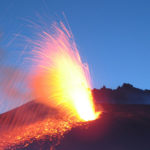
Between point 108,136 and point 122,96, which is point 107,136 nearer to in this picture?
point 108,136

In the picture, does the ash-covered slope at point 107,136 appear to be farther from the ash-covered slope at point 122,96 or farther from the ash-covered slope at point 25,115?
the ash-covered slope at point 122,96

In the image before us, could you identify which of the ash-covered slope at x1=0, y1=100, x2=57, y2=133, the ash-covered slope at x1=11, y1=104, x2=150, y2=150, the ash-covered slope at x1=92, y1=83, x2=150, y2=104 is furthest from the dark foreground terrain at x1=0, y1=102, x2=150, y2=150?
the ash-covered slope at x1=92, y1=83, x2=150, y2=104

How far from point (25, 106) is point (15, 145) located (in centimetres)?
1712

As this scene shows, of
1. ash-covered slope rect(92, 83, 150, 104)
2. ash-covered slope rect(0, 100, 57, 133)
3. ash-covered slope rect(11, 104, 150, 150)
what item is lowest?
ash-covered slope rect(11, 104, 150, 150)

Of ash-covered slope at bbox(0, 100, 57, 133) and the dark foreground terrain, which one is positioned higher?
ash-covered slope at bbox(0, 100, 57, 133)

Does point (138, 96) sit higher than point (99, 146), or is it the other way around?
point (138, 96)

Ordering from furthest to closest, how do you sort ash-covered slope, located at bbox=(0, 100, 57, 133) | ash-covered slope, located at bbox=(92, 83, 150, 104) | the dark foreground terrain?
ash-covered slope, located at bbox=(92, 83, 150, 104) → ash-covered slope, located at bbox=(0, 100, 57, 133) → the dark foreground terrain

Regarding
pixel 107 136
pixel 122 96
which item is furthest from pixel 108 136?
pixel 122 96

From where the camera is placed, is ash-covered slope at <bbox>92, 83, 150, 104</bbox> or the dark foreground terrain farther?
ash-covered slope at <bbox>92, 83, 150, 104</bbox>

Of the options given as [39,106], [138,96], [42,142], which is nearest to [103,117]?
[42,142]

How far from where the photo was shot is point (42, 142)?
13.4 metres

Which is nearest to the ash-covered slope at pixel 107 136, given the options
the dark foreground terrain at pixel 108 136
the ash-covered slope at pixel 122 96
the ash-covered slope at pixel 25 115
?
the dark foreground terrain at pixel 108 136

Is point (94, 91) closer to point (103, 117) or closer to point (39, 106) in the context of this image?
point (39, 106)

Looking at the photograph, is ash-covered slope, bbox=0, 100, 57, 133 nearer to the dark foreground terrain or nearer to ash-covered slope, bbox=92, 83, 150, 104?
the dark foreground terrain
